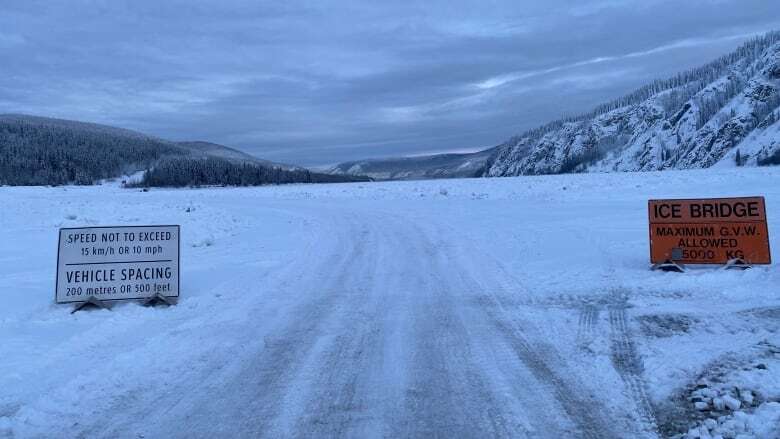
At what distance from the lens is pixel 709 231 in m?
10.6

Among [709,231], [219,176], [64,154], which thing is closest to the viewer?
[709,231]

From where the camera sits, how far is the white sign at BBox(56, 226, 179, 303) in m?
8.82

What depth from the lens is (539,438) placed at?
4.29m

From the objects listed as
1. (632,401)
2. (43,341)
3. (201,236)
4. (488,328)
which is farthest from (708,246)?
(201,236)

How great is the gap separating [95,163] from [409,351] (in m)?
159

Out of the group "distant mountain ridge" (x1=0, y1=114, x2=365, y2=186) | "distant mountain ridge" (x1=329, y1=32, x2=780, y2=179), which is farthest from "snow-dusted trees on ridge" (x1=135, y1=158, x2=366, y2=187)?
"distant mountain ridge" (x1=329, y1=32, x2=780, y2=179)

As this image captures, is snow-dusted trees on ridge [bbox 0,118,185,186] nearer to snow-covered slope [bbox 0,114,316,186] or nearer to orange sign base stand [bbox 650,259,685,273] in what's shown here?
snow-covered slope [bbox 0,114,316,186]

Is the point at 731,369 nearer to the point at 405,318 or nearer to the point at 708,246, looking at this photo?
the point at 405,318

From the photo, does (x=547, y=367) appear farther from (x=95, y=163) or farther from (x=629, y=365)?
(x=95, y=163)

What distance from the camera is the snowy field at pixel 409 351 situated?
183 inches

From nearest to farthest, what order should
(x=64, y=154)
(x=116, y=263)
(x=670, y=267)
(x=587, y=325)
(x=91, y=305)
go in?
(x=587, y=325) → (x=91, y=305) → (x=116, y=263) → (x=670, y=267) → (x=64, y=154)

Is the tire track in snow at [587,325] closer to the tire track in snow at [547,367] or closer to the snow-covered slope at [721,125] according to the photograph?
the tire track in snow at [547,367]

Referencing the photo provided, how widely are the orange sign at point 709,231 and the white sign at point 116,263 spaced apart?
808 centimetres

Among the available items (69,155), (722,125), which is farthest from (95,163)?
(722,125)
